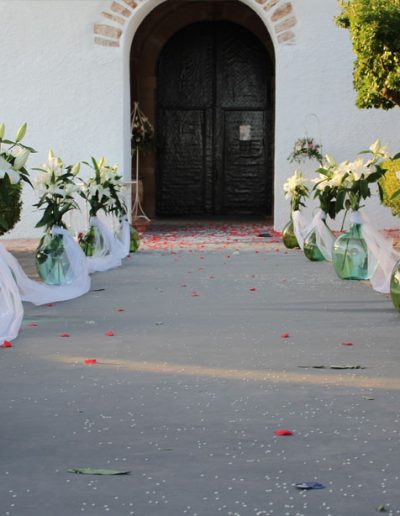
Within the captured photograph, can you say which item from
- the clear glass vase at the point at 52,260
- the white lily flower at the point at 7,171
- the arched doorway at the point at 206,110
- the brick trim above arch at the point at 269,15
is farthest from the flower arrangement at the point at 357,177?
the arched doorway at the point at 206,110

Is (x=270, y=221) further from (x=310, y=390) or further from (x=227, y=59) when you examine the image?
(x=310, y=390)

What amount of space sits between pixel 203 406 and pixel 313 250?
16.7 feet

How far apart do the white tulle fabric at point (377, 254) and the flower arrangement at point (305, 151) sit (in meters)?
5.05

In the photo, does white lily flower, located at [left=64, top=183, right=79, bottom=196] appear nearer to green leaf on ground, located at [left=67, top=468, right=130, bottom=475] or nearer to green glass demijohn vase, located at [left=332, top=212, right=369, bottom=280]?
green glass demijohn vase, located at [left=332, top=212, right=369, bottom=280]

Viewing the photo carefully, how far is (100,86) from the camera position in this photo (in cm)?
1215

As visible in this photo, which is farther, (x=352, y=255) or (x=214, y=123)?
(x=214, y=123)

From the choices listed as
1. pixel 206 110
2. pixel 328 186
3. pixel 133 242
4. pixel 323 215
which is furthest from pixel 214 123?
pixel 328 186

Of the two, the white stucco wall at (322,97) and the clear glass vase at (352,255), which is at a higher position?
the white stucco wall at (322,97)

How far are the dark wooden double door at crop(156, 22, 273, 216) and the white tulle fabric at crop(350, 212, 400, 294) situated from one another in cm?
931

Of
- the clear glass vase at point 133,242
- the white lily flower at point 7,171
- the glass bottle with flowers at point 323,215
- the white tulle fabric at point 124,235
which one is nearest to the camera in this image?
the white lily flower at point 7,171

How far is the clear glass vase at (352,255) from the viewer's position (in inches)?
270

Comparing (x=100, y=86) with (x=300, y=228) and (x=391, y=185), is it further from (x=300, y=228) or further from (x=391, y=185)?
(x=391, y=185)

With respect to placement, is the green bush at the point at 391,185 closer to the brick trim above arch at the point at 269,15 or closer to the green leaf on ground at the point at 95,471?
the brick trim above arch at the point at 269,15

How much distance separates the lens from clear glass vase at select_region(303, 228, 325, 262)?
835 cm
